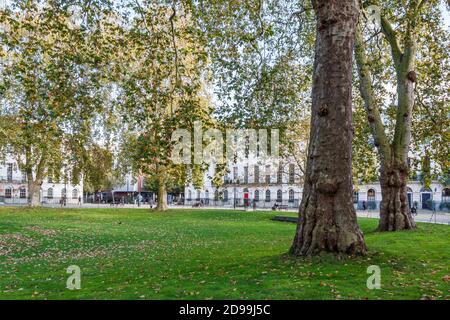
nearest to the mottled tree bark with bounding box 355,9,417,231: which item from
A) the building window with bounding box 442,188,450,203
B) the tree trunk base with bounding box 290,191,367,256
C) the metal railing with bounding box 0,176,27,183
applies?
the tree trunk base with bounding box 290,191,367,256

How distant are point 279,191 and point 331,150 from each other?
7094 cm

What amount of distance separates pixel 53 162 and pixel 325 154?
3192cm

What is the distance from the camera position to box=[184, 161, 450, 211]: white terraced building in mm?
62156

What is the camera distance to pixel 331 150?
9.64 m

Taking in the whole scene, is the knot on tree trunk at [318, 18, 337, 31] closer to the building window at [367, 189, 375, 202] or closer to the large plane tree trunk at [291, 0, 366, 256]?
the large plane tree trunk at [291, 0, 366, 256]

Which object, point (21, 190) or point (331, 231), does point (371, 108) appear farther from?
point (21, 190)

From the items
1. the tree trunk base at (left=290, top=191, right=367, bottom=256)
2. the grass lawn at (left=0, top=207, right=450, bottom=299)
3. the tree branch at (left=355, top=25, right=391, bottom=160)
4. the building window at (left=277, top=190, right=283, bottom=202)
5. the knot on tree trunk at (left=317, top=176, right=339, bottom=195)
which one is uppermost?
the tree branch at (left=355, top=25, right=391, bottom=160)

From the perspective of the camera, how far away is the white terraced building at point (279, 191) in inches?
2447

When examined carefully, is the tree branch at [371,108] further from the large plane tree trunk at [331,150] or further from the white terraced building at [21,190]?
the white terraced building at [21,190]

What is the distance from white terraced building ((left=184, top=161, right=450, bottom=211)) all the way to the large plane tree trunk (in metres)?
44.4

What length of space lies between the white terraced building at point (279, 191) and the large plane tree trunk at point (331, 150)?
4437cm

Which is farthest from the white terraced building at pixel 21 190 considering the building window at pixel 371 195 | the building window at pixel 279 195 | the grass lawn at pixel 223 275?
the grass lawn at pixel 223 275

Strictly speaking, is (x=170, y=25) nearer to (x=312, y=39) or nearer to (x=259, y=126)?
(x=259, y=126)

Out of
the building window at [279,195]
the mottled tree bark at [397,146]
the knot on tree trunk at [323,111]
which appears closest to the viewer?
the knot on tree trunk at [323,111]
